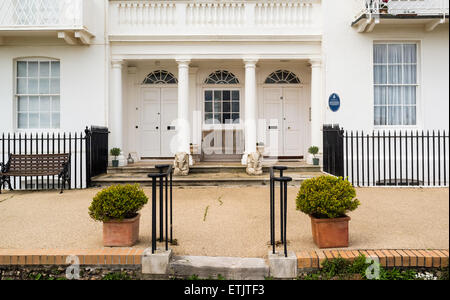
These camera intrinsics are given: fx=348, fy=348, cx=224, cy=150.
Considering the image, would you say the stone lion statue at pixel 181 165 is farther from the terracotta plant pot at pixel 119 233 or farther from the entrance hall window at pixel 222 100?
the terracotta plant pot at pixel 119 233

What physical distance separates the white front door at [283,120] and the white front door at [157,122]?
11.1ft

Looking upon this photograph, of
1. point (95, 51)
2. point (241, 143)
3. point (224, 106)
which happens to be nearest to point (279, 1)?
point (224, 106)

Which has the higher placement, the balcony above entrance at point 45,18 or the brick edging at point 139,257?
the balcony above entrance at point 45,18

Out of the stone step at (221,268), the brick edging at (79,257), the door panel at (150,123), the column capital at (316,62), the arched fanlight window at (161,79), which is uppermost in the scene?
the column capital at (316,62)

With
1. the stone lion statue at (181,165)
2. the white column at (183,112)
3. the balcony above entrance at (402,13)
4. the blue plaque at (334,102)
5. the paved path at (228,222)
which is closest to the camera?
the paved path at (228,222)

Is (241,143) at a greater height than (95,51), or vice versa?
(95,51)

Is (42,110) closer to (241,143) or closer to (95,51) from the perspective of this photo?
(95,51)

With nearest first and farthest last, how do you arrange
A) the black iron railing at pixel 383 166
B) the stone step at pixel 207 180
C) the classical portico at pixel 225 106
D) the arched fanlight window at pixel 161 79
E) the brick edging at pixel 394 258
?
the brick edging at pixel 394 258 < the black iron railing at pixel 383 166 < the stone step at pixel 207 180 < the classical portico at pixel 225 106 < the arched fanlight window at pixel 161 79

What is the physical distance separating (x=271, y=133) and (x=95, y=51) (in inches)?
254

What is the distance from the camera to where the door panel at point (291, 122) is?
1245 centimetres

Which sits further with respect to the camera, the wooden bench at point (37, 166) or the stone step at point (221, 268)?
the wooden bench at point (37, 166)

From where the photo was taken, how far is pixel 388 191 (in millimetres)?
8578

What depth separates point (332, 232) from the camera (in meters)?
4.40

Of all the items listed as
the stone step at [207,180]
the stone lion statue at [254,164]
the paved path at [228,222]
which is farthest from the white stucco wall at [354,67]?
the paved path at [228,222]
